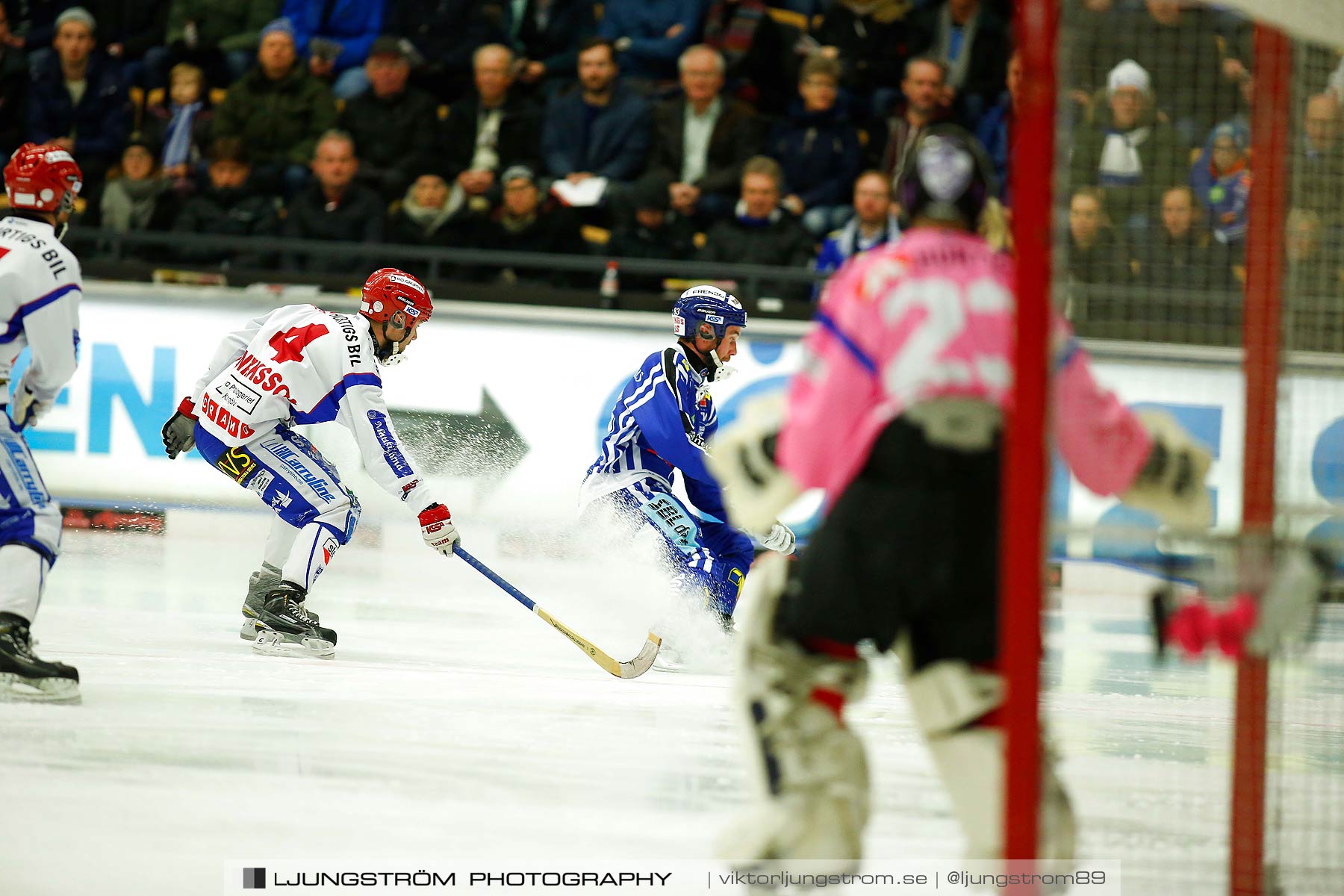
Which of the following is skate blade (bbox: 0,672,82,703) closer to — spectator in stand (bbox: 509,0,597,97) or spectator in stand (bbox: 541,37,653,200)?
spectator in stand (bbox: 541,37,653,200)

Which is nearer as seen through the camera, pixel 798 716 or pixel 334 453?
pixel 798 716

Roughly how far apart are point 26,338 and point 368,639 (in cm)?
203

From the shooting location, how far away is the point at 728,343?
5941 mm

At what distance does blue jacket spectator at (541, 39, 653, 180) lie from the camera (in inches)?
382

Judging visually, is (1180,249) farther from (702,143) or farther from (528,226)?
(528,226)

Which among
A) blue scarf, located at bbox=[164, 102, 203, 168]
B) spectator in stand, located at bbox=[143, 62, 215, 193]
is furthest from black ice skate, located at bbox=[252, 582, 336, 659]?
blue scarf, located at bbox=[164, 102, 203, 168]

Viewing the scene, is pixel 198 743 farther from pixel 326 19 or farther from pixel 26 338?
pixel 326 19

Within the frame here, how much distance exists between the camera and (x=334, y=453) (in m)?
8.92

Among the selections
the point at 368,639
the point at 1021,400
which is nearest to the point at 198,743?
the point at 368,639

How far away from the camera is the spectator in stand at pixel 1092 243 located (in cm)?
357

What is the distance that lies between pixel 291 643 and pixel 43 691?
1.21m

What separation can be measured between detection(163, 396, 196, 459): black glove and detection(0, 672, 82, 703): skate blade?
4.64ft

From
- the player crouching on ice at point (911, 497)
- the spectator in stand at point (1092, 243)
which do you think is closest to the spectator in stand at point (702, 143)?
the spectator in stand at point (1092, 243)

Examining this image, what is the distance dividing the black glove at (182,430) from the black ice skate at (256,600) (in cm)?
60
